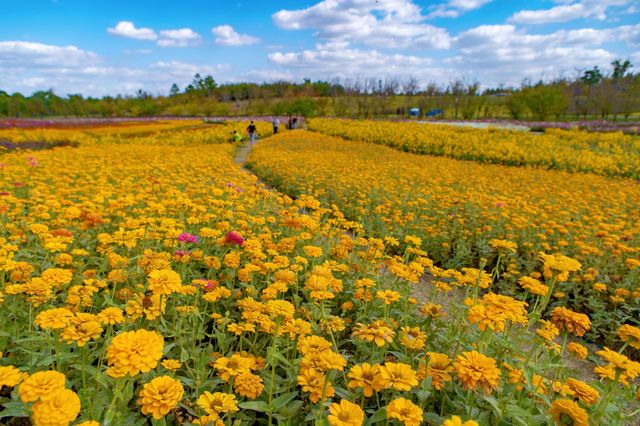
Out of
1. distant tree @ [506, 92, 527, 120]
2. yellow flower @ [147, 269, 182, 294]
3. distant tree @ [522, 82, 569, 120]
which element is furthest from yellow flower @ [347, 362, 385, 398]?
distant tree @ [506, 92, 527, 120]

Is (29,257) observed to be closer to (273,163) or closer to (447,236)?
(447,236)

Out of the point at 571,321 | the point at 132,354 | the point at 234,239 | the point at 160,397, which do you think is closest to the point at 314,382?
the point at 160,397

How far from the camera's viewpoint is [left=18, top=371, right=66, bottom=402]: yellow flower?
108 cm

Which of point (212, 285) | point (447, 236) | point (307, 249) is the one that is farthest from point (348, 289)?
point (447, 236)

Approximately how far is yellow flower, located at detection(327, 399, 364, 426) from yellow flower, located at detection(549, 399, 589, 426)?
0.82 m

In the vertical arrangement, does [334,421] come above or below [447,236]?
above

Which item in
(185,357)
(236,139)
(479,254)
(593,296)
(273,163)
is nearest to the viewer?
(185,357)

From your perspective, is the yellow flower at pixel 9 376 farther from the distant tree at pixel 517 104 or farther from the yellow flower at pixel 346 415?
the distant tree at pixel 517 104

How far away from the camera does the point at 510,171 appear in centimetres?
1209

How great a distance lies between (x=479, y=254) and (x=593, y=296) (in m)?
1.48

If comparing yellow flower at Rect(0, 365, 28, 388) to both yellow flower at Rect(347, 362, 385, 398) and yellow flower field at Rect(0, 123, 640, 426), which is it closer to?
yellow flower field at Rect(0, 123, 640, 426)

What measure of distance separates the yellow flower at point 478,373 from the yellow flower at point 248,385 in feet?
2.95

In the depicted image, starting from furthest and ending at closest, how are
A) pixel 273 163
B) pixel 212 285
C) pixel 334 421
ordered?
pixel 273 163 → pixel 212 285 → pixel 334 421

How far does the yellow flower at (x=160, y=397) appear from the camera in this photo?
1268 millimetres
